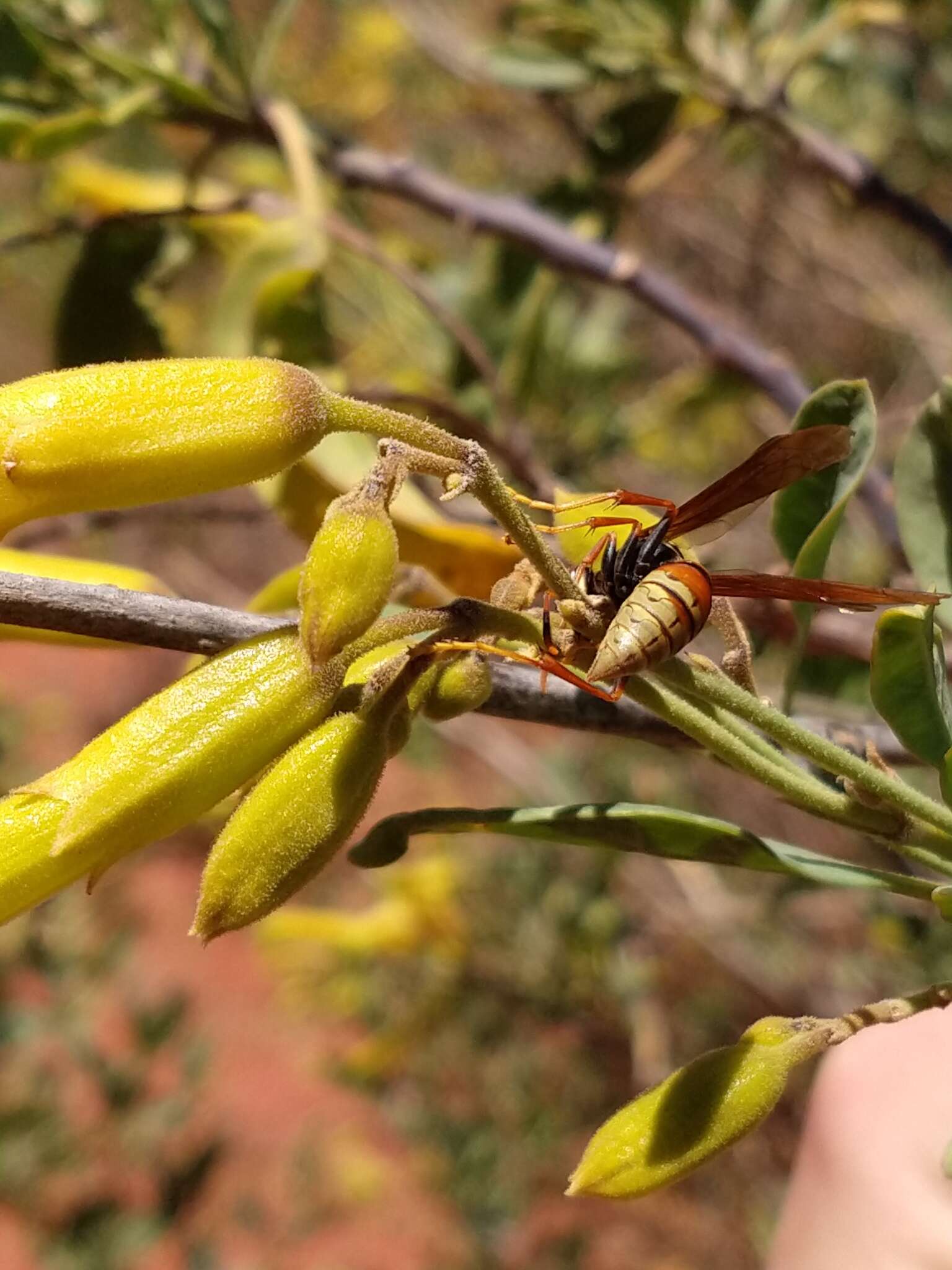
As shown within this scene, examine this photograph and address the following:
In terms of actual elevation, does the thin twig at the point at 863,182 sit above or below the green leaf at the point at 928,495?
above

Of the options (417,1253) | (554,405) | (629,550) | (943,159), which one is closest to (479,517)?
(629,550)

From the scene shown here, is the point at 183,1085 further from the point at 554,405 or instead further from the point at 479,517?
the point at 479,517

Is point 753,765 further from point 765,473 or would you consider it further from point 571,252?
point 571,252

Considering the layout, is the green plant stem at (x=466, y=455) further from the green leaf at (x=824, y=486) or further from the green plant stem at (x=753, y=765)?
the green leaf at (x=824, y=486)

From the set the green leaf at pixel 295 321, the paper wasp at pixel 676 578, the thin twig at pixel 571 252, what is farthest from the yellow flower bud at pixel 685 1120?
the thin twig at pixel 571 252

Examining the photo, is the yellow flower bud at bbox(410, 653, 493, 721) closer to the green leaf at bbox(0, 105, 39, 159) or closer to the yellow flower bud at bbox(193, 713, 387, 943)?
the yellow flower bud at bbox(193, 713, 387, 943)

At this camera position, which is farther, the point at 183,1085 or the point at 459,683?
the point at 183,1085
